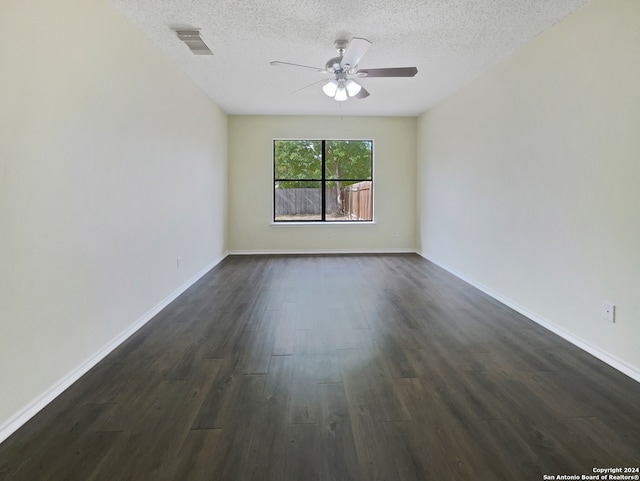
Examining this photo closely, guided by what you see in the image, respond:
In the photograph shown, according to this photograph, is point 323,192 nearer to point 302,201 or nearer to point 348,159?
point 302,201

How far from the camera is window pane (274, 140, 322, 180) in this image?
6.38 m

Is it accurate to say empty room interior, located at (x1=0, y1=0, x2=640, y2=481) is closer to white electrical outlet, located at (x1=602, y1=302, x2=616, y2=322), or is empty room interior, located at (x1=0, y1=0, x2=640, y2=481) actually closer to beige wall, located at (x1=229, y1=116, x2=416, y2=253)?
white electrical outlet, located at (x1=602, y1=302, x2=616, y2=322)

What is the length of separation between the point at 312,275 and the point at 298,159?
105 inches

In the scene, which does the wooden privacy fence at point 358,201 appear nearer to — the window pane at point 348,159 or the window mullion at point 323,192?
the window pane at point 348,159

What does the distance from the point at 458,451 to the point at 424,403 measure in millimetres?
351

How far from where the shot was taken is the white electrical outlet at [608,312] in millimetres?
2250

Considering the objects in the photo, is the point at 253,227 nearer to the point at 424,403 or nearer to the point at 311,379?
the point at 311,379

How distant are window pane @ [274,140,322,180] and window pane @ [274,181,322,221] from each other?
0.55 ft

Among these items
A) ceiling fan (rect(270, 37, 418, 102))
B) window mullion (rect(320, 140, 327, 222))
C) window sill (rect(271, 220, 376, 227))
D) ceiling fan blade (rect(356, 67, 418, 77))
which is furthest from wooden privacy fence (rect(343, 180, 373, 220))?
ceiling fan blade (rect(356, 67, 418, 77))

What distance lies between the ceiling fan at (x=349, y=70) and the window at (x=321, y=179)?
2.70 metres

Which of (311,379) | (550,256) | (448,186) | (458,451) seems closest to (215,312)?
(311,379)

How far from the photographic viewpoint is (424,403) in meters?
1.82

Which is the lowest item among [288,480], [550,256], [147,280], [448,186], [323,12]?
[288,480]

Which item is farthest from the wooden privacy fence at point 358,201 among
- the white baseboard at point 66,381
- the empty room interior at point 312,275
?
the white baseboard at point 66,381
